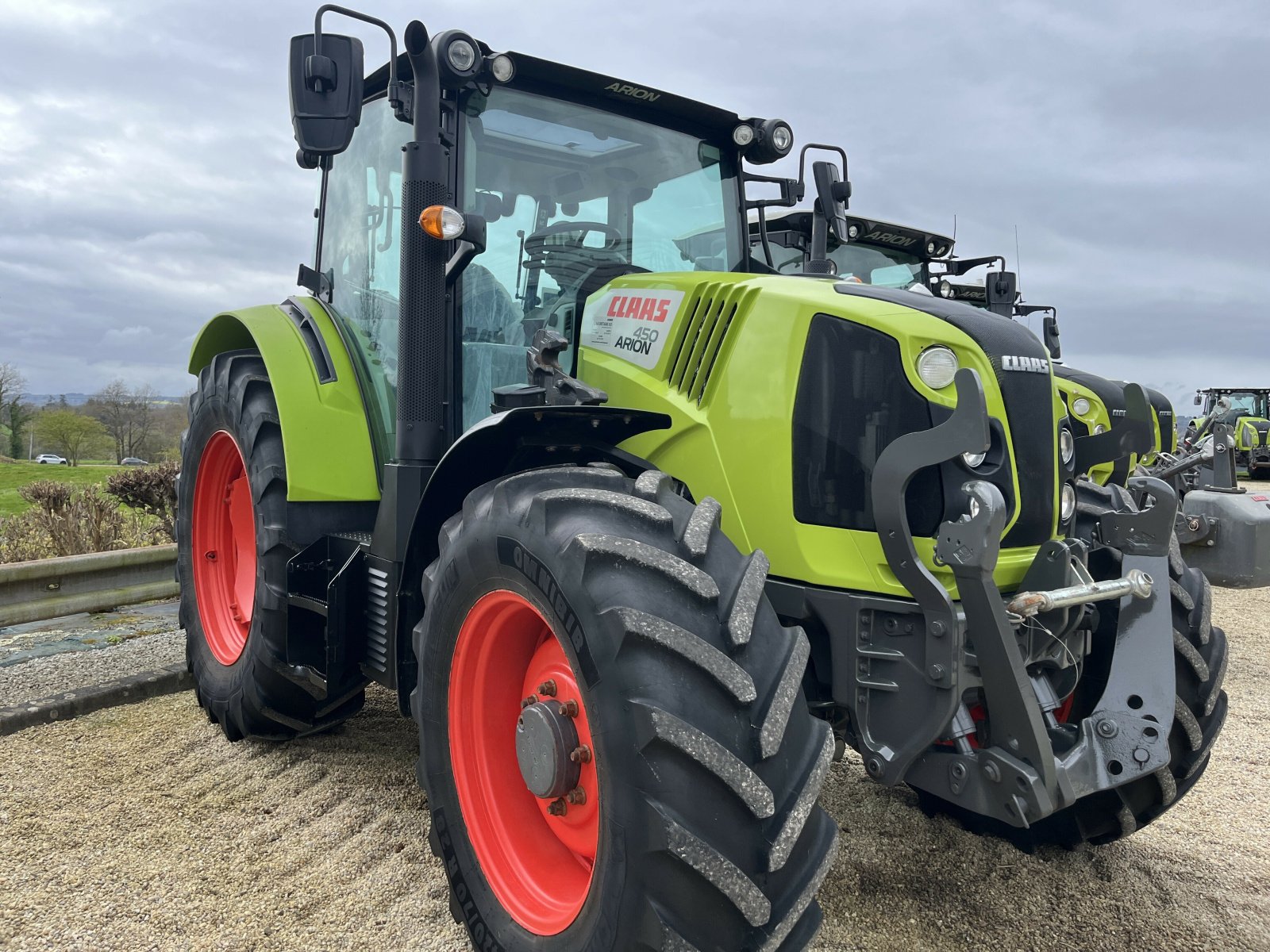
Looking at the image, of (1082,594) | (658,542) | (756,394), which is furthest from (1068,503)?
(658,542)

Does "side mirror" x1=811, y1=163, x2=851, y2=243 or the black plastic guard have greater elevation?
"side mirror" x1=811, y1=163, x2=851, y2=243

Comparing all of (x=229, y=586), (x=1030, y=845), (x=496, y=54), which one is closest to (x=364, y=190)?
(x=496, y=54)

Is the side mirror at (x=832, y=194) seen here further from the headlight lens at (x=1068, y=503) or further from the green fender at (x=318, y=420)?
the green fender at (x=318, y=420)

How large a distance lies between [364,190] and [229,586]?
1840mm

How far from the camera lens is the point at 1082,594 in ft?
7.18

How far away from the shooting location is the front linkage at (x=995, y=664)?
2021 mm

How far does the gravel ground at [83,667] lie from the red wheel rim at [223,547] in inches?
35.4

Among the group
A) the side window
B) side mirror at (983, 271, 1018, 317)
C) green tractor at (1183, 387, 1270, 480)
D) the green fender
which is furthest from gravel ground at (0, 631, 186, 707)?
green tractor at (1183, 387, 1270, 480)

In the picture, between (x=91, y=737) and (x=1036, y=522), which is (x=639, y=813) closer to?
(x=1036, y=522)

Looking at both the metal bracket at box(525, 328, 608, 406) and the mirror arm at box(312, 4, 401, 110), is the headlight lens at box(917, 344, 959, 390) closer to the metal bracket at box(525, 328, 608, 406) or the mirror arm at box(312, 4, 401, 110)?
the metal bracket at box(525, 328, 608, 406)

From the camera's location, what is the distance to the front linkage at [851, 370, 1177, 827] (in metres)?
2.02

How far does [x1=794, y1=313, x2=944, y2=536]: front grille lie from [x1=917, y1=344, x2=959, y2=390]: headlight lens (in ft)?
0.14

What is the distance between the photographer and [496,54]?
285 centimetres

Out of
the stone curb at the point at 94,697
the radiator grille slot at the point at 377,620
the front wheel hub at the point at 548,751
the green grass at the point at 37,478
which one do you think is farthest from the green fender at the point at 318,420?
the green grass at the point at 37,478
